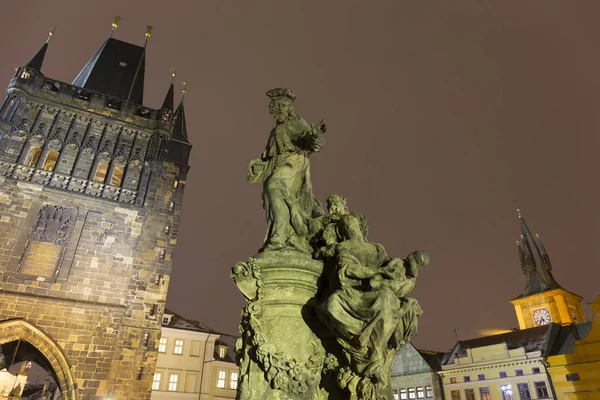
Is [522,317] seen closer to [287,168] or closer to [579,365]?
[579,365]

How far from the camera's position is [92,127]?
82.5 feet

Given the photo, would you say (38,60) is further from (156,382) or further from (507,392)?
(507,392)

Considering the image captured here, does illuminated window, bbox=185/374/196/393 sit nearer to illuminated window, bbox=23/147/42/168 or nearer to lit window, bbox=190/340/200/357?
lit window, bbox=190/340/200/357

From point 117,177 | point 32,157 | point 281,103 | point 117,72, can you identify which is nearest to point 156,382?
point 117,177

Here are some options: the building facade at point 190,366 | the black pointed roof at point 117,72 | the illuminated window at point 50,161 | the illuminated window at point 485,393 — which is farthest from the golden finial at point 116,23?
the illuminated window at point 485,393

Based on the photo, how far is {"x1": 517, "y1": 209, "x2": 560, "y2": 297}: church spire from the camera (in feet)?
195

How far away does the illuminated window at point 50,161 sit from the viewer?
2275 cm

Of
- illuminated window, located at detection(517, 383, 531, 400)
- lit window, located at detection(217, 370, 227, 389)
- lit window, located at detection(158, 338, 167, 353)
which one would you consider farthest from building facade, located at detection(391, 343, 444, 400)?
lit window, located at detection(158, 338, 167, 353)

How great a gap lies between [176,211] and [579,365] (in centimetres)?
2435

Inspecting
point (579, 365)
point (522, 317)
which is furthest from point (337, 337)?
point (522, 317)

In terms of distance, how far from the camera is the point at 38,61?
86.0 ft

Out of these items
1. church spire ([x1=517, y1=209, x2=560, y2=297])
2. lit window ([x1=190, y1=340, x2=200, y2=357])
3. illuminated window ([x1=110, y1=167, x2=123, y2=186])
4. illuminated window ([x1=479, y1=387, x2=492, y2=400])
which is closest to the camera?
illuminated window ([x1=110, y1=167, x2=123, y2=186])

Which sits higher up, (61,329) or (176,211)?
(176,211)

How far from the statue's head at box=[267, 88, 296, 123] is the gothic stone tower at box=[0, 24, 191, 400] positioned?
62.0 ft
